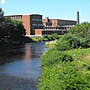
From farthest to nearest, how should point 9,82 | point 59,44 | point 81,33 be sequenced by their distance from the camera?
point 81,33 → point 59,44 → point 9,82

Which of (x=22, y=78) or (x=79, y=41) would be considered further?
(x=79, y=41)

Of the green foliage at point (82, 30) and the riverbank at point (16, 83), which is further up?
the green foliage at point (82, 30)

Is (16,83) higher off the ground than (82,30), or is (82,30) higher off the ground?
(82,30)

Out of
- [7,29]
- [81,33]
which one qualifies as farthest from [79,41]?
[7,29]

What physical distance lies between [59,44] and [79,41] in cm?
862

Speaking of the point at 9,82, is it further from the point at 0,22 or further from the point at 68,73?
the point at 0,22

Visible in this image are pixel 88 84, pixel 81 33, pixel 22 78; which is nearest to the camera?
pixel 88 84

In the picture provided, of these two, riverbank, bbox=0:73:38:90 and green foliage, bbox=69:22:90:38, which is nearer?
riverbank, bbox=0:73:38:90

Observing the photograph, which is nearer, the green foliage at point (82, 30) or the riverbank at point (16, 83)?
the riverbank at point (16, 83)

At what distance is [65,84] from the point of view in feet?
72.1

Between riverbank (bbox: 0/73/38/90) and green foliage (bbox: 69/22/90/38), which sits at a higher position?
green foliage (bbox: 69/22/90/38)

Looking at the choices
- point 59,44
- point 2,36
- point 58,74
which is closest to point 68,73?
point 58,74

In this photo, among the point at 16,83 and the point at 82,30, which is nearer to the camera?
the point at 16,83

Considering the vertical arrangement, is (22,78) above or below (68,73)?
below
